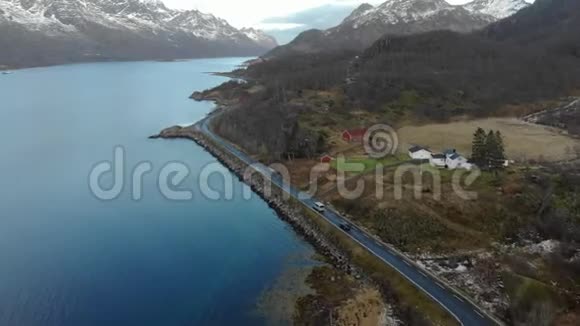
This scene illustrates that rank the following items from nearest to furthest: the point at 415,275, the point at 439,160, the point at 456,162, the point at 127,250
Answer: the point at 415,275 < the point at 127,250 < the point at 456,162 < the point at 439,160

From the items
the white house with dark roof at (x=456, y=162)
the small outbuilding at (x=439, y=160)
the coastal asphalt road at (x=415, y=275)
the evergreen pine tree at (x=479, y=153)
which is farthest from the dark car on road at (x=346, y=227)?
the evergreen pine tree at (x=479, y=153)

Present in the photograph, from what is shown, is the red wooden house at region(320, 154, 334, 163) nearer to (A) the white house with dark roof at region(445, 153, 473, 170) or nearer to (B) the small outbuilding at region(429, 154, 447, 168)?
(B) the small outbuilding at region(429, 154, 447, 168)

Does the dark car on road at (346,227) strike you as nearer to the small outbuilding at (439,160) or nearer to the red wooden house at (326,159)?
the small outbuilding at (439,160)

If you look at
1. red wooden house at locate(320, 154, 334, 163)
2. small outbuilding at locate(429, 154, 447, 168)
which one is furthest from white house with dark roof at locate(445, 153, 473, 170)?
red wooden house at locate(320, 154, 334, 163)

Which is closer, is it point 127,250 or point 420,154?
point 127,250

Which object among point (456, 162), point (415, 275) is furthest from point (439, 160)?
point (415, 275)

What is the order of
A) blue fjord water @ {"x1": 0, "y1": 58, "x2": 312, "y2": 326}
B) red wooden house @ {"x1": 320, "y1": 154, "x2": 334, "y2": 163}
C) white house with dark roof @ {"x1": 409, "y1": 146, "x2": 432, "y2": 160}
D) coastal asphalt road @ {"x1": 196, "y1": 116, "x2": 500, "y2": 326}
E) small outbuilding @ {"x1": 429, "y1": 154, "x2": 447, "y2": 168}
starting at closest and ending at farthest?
coastal asphalt road @ {"x1": 196, "y1": 116, "x2": 500, "y2": 326} < blue fjord water @ {"x1": 0, "y1": 58, "x2": 312, "y2": 326} < small outbuilding @ {"x1": 429, "y1": 154, "x2": 447, "y2": 168} < white house with dark roof @ {"x1": 409, "y1": 146, "x2": 432, "y2": 160} < red wooden house @ {"x1": 320, "y1": 154, "x2": 334, "y2": 163}

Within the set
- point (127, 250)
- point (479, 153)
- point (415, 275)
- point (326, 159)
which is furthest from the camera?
point (326, 159)

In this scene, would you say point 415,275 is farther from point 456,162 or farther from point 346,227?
point 456,162

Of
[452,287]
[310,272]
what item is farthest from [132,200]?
[452,287]

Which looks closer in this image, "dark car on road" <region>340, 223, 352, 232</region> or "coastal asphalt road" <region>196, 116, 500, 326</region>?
"coastal asphalt road" <region>196, 116, 500, 326</region>

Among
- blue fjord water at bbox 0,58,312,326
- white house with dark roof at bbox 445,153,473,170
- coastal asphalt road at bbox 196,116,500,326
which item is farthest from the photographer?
white house with dark roof at bbox 445,153,473,170
